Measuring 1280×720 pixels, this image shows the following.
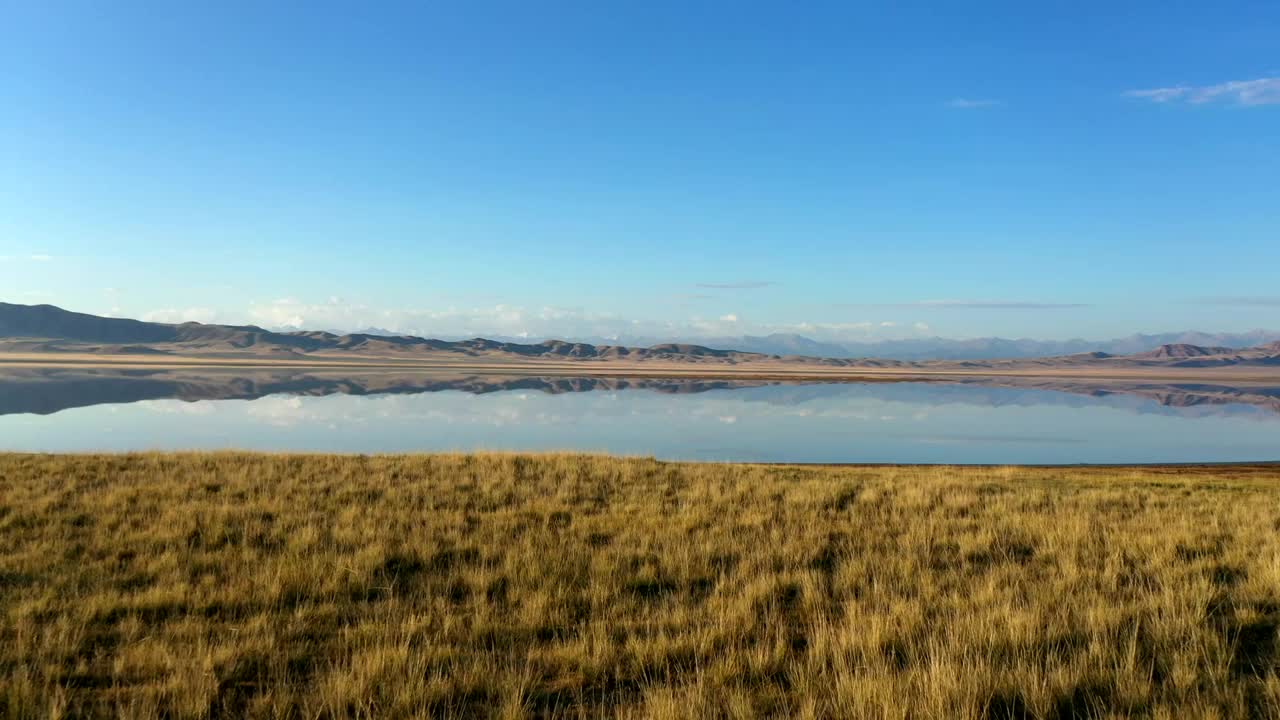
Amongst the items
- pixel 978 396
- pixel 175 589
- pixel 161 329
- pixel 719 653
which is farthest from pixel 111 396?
pixel 161 329

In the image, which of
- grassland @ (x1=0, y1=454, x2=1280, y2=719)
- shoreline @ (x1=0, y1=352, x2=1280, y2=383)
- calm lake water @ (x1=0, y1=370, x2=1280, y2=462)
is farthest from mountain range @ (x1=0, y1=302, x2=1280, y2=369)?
grassland @ (x1=0, y1=454, x2=1280, y2=719)

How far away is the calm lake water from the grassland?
9787 mm

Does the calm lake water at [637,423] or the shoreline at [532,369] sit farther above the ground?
the shoreline at [532,369]

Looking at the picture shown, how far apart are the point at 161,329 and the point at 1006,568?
7568 inches

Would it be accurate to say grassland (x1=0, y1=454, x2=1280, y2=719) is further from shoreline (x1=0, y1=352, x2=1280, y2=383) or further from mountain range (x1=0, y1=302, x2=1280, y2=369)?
mountain range (x1=0, y1=302, x2=1280, y2=369)

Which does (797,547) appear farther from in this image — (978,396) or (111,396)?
(978,396)

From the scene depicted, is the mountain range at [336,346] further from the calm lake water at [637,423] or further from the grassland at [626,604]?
the grassland at [626,604]

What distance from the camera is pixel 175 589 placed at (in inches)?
218

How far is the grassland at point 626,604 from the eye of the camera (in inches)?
151

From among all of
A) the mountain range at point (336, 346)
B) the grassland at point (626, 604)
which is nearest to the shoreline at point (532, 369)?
the mountain range at point (336, 346)

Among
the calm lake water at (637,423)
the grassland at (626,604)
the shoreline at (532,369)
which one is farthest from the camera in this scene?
the shoreline at (532,369)

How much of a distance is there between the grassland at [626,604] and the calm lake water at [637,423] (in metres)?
9.79

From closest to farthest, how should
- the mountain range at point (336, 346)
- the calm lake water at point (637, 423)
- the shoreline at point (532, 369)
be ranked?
the calm lake water at point (637, 423) → the shoreline at point (532, 369) → the mountain range at point (336, 346)

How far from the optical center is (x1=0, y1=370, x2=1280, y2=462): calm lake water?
21578 millimetres
